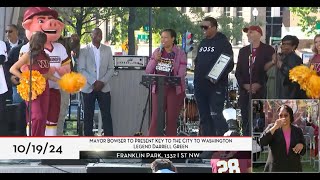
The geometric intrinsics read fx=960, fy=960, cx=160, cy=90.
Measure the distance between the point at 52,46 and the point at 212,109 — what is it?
1.36 metres

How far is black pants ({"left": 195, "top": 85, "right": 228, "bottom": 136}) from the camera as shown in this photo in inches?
296

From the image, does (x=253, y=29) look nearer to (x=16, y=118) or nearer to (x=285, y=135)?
(x=285, y=135)

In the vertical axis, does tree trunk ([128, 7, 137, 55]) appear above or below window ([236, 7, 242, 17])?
below

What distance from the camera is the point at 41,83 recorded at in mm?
7496

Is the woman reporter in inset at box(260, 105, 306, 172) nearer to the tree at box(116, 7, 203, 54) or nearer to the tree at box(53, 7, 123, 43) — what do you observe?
the tree at box(116, 7, 203, 54)

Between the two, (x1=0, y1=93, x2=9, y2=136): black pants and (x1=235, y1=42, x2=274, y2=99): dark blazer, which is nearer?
(x1=0, y1=93, x2=9, y2=136): black pants

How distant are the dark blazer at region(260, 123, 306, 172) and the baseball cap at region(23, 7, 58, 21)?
1915mm

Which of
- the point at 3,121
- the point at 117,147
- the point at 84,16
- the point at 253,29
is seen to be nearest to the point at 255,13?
the point at 253,29

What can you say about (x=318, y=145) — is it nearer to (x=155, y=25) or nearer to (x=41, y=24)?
(x=155, y=25)

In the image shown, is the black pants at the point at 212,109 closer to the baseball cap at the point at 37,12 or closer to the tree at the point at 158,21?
the tree at the point at 158,21

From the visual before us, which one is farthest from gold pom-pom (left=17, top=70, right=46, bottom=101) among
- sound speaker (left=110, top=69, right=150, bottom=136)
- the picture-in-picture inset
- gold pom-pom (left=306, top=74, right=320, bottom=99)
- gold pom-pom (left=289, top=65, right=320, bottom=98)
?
gold pom-pom (left=306, top=74, right=320, bottom=99)

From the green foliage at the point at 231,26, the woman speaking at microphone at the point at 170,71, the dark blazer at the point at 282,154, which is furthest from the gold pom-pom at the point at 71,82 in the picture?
the dark blazer at the point at 282,154
